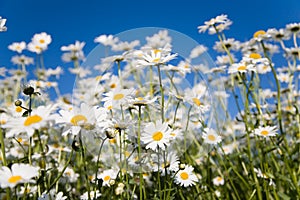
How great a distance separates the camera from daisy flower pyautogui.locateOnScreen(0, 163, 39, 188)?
22.1 inches

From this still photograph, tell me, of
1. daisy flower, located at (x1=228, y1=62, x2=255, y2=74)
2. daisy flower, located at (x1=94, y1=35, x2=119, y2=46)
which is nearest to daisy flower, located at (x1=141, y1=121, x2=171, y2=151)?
daisy flower, located at (x1=228, y1=62, x2=255, y2=74)

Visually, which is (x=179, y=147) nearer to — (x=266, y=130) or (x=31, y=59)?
(x=266, y=130)

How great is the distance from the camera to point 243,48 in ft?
6.30

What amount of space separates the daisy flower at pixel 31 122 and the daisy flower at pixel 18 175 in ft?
0.17

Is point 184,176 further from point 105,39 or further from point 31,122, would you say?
point 105,39

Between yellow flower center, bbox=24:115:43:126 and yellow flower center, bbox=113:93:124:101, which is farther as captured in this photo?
yellow flower center, bbox=113:93:124:101

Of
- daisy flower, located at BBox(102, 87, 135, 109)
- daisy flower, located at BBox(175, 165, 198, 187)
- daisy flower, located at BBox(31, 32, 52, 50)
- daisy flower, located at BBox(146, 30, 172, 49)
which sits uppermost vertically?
daisy flower, located at BBox(31, 32, 52, 50)

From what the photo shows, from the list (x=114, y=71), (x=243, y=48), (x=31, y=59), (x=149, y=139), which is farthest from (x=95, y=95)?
(x=31, y=59)

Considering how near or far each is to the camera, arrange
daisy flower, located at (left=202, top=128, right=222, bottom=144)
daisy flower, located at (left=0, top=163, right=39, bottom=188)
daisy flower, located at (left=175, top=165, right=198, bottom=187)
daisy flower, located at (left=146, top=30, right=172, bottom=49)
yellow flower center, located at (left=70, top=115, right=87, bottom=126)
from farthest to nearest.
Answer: daisy flower, located at (left=146, top=30, right=172, bottom=49) < daisy flower, located at (left=202, top=128, right=222, bottom=144) < daisy flower, located at (left=175, top=165, right=198, bottom=187) < yellow flower center, located at (left=70, top=115, right=87, bottom=126) < daisy flower, located at (left=0, top=163, right=39, bottom=188)

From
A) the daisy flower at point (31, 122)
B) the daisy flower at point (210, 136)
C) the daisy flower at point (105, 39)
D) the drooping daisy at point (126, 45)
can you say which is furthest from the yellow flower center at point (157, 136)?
the daisy flower at point (105, 39)

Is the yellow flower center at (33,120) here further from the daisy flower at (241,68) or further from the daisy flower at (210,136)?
the daisy flower at (241,68)

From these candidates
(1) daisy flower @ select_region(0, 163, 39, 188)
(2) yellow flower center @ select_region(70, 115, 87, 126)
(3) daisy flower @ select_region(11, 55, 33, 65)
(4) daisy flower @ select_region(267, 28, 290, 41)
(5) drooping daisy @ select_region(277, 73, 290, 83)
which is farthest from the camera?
(3) daisy flower @ select_region(11, 55, 33, 65)

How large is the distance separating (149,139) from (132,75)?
1138mm

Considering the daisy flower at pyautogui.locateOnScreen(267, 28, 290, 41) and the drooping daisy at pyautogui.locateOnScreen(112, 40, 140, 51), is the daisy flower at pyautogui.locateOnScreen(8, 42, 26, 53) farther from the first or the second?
the daisy flower at pyautogui.locateOnScreen(267, 28, 290, 41)
